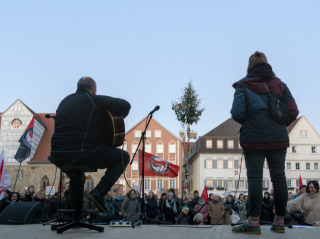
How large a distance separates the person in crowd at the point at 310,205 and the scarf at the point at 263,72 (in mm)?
3204

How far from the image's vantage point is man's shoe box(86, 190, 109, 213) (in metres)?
4.56

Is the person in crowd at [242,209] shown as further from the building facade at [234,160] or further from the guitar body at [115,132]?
the building facade at [234,160]

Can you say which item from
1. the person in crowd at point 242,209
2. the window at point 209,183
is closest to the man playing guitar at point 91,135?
the person in crowd at point 242,209

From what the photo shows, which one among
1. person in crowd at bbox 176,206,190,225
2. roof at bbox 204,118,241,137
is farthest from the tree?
roof at bbox 204,118,241,137

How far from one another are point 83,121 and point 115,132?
40 cm

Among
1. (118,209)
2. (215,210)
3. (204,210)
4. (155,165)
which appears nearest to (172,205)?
(204,210)

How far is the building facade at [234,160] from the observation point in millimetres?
61750

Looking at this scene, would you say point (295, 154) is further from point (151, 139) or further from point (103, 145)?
point (103, 145)

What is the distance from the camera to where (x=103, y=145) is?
4.73 metres

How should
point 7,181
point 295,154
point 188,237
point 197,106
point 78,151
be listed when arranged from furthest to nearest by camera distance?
point 295,154, point 197,106, point 7,181, point 78,151, point 188,237

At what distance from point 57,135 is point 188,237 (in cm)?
195

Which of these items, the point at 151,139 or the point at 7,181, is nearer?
the point at 7,181

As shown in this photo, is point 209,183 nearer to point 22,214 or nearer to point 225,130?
point 225,130

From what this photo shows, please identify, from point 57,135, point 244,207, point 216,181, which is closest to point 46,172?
point 216,181
